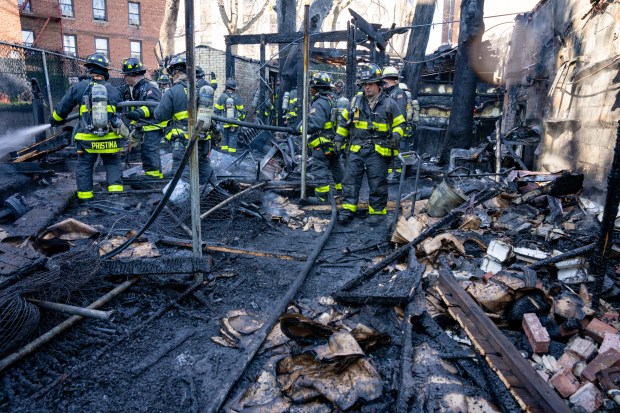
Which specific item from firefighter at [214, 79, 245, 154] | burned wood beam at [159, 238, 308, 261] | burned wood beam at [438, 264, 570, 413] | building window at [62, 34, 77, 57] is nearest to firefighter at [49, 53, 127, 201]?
Answer: burned wood beam at [159, 238, 308, 261]

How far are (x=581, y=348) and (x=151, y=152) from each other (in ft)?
23.8

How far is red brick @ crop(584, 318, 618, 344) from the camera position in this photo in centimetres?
305

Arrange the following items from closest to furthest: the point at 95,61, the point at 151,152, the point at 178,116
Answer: the point at 95,61 < the point at 178,116 < the point at 151,152

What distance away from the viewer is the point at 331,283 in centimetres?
429

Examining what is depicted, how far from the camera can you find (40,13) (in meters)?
25.9

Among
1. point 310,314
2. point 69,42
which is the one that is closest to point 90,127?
point 310,314

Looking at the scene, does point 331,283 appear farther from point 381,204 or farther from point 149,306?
point 381,204

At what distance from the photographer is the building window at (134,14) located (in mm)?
30969

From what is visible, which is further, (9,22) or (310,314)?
(9,22)

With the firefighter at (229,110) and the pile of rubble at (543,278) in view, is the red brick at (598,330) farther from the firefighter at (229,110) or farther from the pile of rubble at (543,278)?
the firefighter at (229,110)

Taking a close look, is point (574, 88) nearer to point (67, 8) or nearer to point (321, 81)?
point (321, 81)

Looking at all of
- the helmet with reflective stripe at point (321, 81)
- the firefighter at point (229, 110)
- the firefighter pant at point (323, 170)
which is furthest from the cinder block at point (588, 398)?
the firefighter at point (229, 110)

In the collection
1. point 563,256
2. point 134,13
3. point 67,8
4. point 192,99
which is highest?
point 134,13

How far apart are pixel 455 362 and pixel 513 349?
1.29 ft
